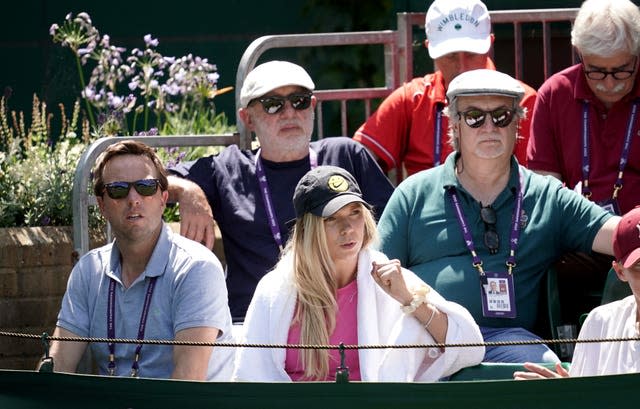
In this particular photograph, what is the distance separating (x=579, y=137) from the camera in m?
6.01

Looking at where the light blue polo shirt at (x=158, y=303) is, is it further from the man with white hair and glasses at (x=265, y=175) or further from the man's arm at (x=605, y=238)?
the man's arm at (x=605, y=238)

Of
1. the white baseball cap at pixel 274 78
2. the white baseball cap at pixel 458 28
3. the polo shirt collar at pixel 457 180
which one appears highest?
the white baseball cap at pixel 458 28

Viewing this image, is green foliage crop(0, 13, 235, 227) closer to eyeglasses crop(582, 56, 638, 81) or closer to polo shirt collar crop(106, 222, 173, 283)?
polo shirt collar crop(106, 222, 173, 283)

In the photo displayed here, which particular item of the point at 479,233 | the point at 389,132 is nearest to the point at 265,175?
the point at 389,132

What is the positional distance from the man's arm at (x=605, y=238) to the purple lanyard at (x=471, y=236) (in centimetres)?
31

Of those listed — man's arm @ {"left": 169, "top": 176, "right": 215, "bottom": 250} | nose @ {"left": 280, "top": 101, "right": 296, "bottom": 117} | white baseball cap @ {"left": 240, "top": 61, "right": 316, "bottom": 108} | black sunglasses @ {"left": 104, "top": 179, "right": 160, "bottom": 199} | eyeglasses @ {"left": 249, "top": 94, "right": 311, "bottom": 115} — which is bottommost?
man's arm @ {"left": 169, "top": 176, "right": 215, "bottom": 250}

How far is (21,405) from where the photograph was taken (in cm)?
410

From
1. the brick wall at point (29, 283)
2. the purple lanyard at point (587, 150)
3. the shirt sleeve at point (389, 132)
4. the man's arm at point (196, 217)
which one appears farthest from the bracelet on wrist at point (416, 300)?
the brick wall at point (29, 283)

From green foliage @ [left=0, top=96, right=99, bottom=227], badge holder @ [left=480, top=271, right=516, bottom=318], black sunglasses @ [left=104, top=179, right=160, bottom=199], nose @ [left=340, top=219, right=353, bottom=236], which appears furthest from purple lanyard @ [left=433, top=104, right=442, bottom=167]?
green foliage @ [left=0, top=96, right=99, bottom=227]

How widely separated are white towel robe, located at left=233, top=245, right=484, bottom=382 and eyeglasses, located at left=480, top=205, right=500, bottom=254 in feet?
2.29

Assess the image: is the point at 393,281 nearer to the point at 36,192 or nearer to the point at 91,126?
the point at 36,192

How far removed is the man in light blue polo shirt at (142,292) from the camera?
16.4ft

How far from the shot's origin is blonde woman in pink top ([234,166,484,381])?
4660mm

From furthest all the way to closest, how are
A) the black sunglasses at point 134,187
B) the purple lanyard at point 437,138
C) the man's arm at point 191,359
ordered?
1. the purple lanyard at point 437,138
2. the black sunglasses at point 134,187
3. the man's arm at point 191,359
